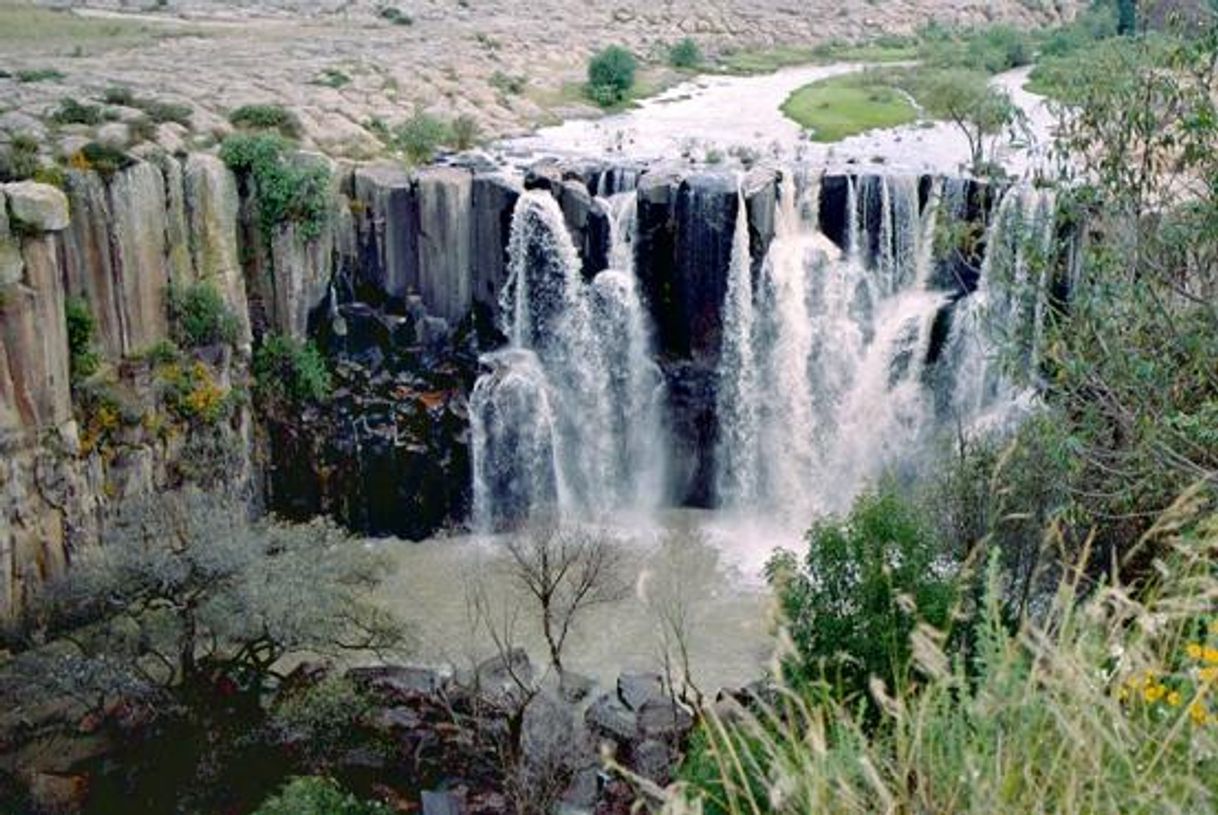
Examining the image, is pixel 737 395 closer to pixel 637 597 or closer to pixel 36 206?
pixel 637 597

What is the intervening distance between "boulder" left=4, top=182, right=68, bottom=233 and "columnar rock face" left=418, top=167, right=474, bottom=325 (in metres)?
6.81

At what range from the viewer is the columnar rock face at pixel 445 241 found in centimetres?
2508

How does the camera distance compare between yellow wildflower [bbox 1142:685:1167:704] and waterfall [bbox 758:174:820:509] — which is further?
waterfall [bbox 758:174:820:509]

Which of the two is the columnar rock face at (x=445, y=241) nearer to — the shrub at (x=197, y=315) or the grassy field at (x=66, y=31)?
the shrub at (x=197, y=315)

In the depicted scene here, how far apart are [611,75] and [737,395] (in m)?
12.4

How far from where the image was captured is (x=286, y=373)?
2477 centimetres

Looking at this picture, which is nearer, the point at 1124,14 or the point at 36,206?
the point at 36,206

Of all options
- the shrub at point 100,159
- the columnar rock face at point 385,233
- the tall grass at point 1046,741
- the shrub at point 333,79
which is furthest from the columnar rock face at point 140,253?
the tall grass at point 1046,741

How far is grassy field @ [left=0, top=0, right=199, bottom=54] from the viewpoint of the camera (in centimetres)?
3322

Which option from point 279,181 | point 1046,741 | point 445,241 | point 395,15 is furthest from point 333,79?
point 1046,741

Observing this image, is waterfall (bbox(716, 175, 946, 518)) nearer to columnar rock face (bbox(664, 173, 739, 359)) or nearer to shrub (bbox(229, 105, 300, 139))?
columnar rock face (bbox(664, 173, 739, 359))

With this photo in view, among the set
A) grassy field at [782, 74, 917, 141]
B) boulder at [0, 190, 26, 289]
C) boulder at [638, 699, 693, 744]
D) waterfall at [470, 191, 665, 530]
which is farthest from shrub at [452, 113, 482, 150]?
boulder at [638, 699, 693, 744]

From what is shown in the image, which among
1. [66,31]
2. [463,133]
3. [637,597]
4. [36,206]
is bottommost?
[637,597]

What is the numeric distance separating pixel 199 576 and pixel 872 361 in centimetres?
1301
